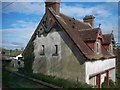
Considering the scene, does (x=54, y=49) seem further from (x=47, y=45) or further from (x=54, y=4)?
(x=54, y=4)

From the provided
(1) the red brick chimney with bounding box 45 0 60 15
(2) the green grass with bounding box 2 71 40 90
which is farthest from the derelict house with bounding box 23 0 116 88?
(2) the green grass with bounding box 2 71 40 90

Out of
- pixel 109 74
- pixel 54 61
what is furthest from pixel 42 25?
pixel 109 74

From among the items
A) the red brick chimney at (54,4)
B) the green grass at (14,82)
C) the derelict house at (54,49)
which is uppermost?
the red brick chimney at (54,4)

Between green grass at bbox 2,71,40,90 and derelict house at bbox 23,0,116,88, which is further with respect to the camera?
derelict house at bbox 23,0,116,88

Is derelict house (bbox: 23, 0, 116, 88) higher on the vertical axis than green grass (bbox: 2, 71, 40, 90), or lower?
higher

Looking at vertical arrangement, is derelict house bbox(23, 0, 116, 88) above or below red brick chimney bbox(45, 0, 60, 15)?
below

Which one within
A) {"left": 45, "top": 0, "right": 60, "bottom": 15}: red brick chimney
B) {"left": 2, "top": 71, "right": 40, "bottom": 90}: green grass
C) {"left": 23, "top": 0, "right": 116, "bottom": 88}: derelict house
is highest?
{"left": 45, "top": 0, "right": 60, "bottom": 15}: red brick chimney

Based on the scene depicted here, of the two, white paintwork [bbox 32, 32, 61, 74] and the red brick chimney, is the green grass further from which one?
the red brick chimney

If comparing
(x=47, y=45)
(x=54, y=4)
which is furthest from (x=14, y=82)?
(x=54, y=4)

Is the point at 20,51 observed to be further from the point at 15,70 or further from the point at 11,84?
the point at 11,84

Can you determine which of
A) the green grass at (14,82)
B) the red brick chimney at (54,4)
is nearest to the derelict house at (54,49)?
the red brick chimney at (54,4)

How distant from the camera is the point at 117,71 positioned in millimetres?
10555

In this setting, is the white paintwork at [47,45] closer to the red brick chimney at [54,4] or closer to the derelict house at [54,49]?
the derelict house at [54,49]

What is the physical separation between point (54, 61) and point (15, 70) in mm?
1214
